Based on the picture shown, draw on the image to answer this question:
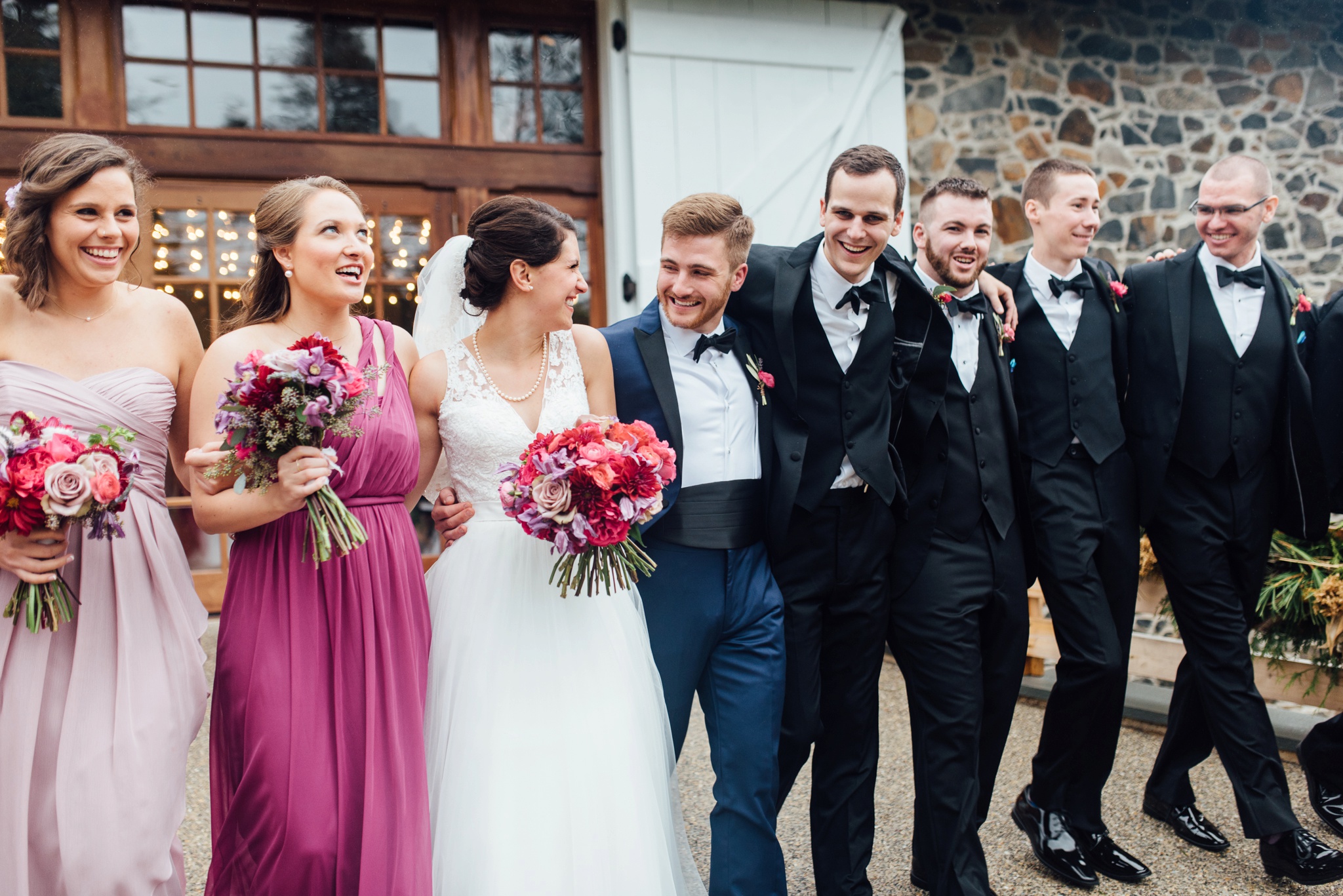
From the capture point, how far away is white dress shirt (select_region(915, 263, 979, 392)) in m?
3.39

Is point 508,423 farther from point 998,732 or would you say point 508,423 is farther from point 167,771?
point 998,732

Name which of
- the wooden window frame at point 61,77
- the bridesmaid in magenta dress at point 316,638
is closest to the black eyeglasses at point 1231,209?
the bridesmaid in magenta dress at point 316,638

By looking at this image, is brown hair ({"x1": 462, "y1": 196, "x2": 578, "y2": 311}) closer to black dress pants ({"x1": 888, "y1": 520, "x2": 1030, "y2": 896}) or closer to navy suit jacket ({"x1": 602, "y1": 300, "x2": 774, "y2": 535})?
navy suit jacket ({"x1": 602, "y1": 300, "x2": 774, "y2": 535})

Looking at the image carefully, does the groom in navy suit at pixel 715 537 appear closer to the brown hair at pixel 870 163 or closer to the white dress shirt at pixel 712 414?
the white dress shirt at pixel 712 414

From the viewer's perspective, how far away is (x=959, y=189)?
11.1 ft

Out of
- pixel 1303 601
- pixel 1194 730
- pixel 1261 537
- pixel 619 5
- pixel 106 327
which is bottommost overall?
pixel 1194 730

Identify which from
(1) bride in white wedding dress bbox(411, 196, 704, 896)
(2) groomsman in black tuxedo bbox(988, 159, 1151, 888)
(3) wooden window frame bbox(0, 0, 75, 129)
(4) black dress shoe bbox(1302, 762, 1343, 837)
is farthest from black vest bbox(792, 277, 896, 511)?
(3) wooden window frame bbox(0, 0, 75, 129)

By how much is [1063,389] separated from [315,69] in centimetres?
504

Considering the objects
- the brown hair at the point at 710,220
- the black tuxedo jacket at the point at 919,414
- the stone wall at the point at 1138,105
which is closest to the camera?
the brown hair at the point at 710,220

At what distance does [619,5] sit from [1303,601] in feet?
16.6

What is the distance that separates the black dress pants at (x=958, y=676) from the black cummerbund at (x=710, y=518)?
631 millimetres

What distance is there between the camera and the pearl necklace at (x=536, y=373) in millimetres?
2910

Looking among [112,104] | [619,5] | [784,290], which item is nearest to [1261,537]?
[784,290]

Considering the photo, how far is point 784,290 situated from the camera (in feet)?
10.5
